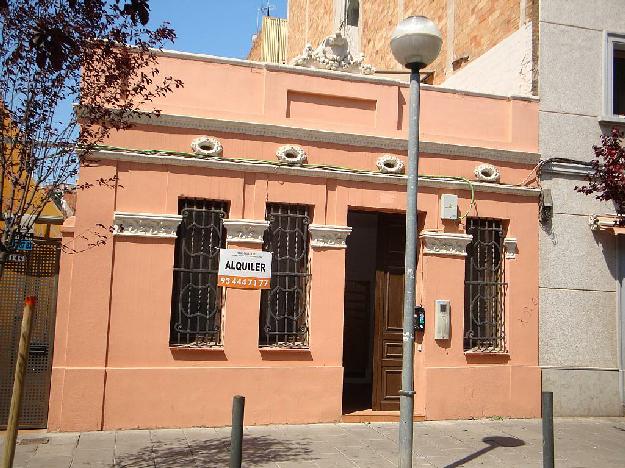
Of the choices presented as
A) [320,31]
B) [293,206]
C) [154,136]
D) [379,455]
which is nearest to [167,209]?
[154,136]

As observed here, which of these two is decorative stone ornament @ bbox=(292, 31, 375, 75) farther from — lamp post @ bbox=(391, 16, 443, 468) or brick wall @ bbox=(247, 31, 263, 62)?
brick wall @ bbox=(247, 31, 263, 62)

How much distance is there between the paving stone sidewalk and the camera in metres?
6.76

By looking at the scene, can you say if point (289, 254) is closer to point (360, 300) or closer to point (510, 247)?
point (510, 247)

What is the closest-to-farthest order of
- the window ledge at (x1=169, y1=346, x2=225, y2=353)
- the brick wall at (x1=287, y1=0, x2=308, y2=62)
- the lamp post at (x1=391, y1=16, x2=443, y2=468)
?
1. the lamp post at (x1=391, y1=16, x2=443, y2=468)
2. the window ledge at (x1=169, y1=346, x2=225, y2=353)
3. the brick wall at (x1=287, y1=0, x2=308, y2=62)

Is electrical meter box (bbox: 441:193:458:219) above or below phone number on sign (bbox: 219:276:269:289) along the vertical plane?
above

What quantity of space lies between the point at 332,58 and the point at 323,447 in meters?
5.59

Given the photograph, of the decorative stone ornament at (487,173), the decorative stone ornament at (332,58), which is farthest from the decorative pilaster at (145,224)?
the decorative stone ornament at (487,173)

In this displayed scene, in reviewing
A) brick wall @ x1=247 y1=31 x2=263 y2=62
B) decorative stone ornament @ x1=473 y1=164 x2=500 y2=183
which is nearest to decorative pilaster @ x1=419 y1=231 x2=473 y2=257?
decorative stone ornament @ x1=473 y1=164 x2=500 y2=183

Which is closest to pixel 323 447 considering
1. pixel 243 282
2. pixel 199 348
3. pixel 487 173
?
pixel 199 348

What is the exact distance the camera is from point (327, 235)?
892cm

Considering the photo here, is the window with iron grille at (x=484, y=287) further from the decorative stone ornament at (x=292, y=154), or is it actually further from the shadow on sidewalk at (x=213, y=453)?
the shadow on sidewalk at (x=213, y=453)

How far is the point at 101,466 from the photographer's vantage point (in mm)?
6445

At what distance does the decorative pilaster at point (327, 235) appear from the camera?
8867mm

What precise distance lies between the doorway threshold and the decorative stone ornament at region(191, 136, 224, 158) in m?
4.03
